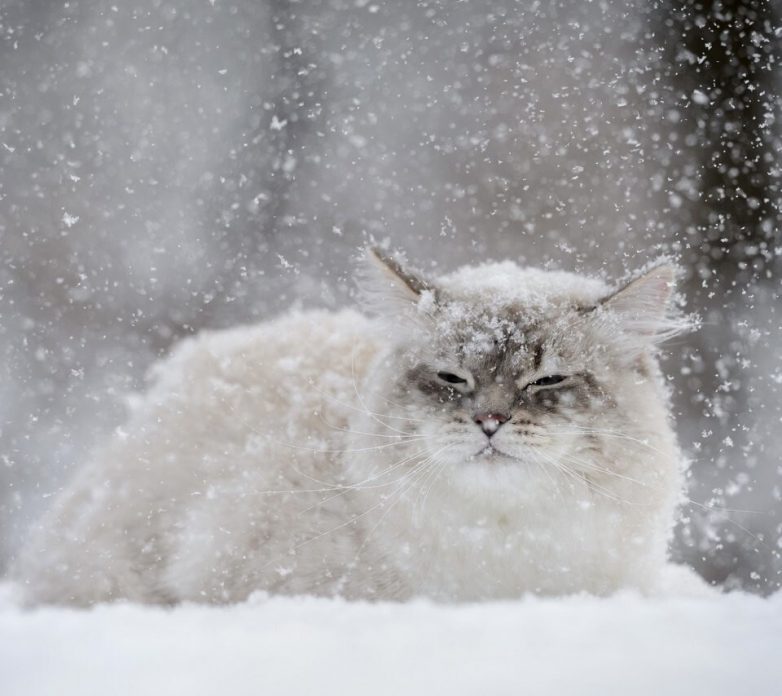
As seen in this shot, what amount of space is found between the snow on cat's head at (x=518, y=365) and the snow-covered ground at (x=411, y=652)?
0.44m

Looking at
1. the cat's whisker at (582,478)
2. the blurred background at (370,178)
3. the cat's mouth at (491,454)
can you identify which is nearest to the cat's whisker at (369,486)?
the cat's mouth at (491,454)

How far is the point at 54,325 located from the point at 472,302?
269cm

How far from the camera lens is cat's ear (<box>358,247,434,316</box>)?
204 centimetres

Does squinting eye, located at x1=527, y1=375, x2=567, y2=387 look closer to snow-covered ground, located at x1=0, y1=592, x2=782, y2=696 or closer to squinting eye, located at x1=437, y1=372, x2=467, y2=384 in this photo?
squinting eye, located at x1=437, y1=372, x2=467, y2=384

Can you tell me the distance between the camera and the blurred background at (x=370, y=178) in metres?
3.80

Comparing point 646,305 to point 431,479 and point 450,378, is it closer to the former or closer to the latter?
point 450,378

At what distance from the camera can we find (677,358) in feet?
12.9

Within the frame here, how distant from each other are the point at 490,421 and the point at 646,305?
55 centimetres

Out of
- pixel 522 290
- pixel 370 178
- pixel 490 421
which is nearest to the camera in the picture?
pixel 490 421

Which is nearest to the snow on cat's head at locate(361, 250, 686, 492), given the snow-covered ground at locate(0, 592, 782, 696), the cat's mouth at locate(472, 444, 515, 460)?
the cat's mouth at locate(472, 444, 515, 460)

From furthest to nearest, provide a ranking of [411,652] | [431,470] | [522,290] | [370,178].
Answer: [370,178] → [522,290] → [431,470] → [411,652]

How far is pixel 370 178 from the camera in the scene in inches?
165

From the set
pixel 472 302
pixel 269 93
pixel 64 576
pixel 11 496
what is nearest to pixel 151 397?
pixel 64 576

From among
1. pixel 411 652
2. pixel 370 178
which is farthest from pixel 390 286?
pixel 370 178
